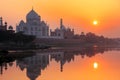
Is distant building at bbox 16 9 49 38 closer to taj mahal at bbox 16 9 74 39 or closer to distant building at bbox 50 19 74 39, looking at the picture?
taj mahal at bbox 16 9 74 39

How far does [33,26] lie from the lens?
101625 millimetres

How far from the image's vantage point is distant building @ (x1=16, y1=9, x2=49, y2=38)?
100m

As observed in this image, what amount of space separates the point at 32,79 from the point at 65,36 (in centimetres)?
9058

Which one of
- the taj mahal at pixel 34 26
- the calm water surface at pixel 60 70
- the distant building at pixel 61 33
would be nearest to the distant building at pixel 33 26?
the taj mahal at pixel 34 26

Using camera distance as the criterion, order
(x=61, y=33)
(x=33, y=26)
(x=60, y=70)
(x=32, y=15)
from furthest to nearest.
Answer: (x=61, y=33), (x=33, y=26), (x=32, y=15), (x=60, y=70)

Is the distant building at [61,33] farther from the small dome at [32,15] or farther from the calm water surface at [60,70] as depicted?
Answer: the calm water surface at [60,70]

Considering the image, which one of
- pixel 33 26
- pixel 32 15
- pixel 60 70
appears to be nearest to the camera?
pixel 60 70

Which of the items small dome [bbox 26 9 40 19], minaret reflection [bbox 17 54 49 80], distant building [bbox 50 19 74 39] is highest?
small dome [bbox 26 9 40 19]

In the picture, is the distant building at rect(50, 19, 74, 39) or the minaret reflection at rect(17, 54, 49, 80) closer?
the minaret reflection at rect(17, 54, 49, 80)

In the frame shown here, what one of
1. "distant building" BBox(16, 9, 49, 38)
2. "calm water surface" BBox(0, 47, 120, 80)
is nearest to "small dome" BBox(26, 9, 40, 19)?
"distant building" BBox(16, 9, 49, 38)

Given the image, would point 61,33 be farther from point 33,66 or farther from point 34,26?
point 33,66

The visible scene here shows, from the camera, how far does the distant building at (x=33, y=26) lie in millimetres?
100500

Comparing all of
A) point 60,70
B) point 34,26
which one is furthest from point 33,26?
point 60,70

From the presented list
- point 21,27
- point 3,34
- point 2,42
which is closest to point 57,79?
point 3,34
